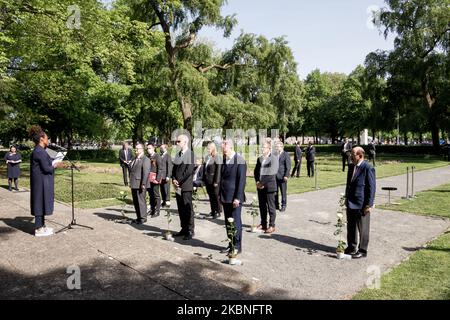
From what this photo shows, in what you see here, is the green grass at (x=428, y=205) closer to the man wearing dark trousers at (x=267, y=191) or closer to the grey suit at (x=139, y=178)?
the man wearing dark trousers at (x=267, y=191)

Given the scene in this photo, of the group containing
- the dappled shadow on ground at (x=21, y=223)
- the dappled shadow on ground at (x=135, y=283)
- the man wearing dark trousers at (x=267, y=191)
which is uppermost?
the man wearing dark trousers at (x=267, y=191)

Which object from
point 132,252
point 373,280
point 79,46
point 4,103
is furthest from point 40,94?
point 373,280

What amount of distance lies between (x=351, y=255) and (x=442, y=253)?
184cm

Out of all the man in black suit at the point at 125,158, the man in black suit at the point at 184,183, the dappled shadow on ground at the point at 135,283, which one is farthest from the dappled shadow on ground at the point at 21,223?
the man in black suit at the point at 125,158

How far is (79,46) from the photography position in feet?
59.3

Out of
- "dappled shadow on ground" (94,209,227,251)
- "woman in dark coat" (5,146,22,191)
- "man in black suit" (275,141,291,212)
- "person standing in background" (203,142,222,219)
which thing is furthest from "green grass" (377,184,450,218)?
"woman in dark coat" (5,146,22,191)

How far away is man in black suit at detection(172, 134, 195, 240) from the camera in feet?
27.1

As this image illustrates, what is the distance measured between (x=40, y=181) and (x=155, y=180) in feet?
12.0

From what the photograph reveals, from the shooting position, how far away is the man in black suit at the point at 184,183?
8.26 metres

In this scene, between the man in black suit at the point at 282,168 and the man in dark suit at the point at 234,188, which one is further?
the man in black suit at the point at 282,168

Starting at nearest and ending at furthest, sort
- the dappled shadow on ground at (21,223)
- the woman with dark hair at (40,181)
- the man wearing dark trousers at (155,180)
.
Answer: the woman with dark hair at (40,181) → the dappled shadow on ground at (21,223) → the man wearing dark trousers at (155,180)

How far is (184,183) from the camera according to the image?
8328 millimetres

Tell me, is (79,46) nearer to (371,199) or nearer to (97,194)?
(97,194)

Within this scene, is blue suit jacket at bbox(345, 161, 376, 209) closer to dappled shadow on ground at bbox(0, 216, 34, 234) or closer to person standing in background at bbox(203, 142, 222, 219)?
person standing in background at bbox(203, 142, 222, 219)
